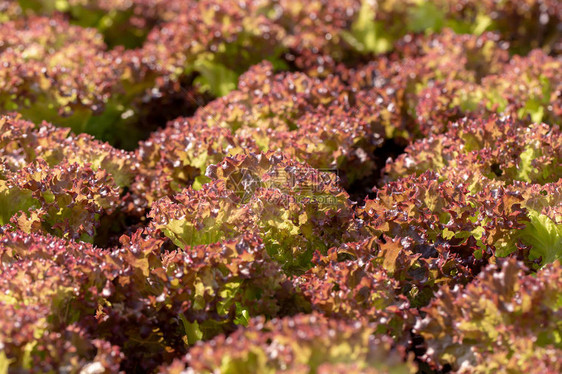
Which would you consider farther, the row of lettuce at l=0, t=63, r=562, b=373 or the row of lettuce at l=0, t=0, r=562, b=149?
the row of lettuce at l=0, t=0, r=562, b=149

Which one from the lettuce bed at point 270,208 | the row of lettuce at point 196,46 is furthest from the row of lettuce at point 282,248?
the row of lettuce at point 196,46

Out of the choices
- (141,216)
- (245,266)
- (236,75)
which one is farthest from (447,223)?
(236,75)

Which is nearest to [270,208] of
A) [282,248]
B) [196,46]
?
[282,248]

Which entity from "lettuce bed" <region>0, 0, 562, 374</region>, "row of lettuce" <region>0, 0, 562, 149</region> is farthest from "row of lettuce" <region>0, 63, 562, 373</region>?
"row of lettuce" <region>0, 0, 562, 149</region>

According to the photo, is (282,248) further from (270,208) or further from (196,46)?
(196,46)

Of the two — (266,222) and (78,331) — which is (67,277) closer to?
(78,331)

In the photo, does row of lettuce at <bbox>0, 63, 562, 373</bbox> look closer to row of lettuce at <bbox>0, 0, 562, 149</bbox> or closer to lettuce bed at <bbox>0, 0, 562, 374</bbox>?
lettuce bed at <bbox>0, 0, 562, 374</bbox>
